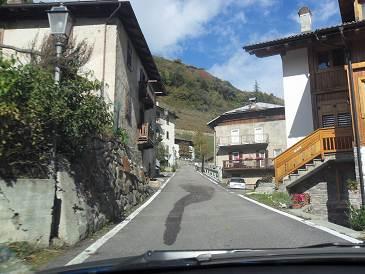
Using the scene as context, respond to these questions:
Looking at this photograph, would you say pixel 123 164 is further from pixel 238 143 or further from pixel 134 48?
pixel 238 143

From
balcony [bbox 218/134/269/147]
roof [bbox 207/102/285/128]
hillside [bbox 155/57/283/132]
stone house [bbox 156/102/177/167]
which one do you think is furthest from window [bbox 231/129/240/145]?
hillside [bbox 155/57/283/132]

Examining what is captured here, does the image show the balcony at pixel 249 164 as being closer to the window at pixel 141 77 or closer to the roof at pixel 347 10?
the window at pixel 141 77

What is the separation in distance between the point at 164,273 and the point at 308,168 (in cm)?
2064

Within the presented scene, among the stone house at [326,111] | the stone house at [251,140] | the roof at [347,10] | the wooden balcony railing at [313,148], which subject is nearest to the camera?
the stone house at [326,111]

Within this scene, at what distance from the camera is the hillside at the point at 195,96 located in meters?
126

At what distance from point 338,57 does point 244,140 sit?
35258 millimetres

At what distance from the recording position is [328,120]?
942 inches

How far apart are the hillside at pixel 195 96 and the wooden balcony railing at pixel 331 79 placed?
91.0 meters

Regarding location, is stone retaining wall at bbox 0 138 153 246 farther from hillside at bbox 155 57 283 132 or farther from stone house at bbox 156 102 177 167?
hillside at bbox 155 57 283 132

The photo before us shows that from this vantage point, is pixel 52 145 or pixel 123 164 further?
pixel 123 164

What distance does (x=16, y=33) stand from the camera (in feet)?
77.4

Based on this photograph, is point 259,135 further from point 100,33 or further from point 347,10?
point 100,33

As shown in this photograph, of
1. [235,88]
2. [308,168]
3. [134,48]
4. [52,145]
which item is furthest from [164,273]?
[235,88]

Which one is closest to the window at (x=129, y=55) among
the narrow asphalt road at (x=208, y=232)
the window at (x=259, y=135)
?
the narrow asphalt road at (x=208, y=232)
